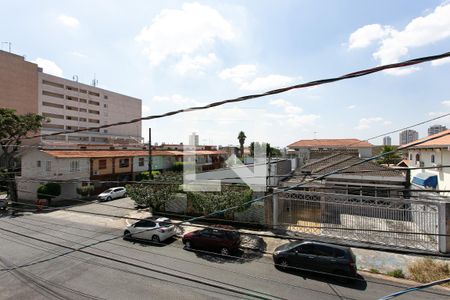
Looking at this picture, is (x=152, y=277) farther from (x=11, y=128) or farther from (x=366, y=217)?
(x=11, y=128)

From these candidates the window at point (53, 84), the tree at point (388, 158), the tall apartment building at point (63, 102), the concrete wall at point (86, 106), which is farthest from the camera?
the concrete wall at point (86, 106)

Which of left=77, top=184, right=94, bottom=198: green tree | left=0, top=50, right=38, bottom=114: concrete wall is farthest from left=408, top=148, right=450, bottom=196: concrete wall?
left=0, top=50, right=38, bottom=114: concrete wall

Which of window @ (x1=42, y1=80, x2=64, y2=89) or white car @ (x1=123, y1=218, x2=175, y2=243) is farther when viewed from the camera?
window @ (x1=42, y1=80, x2=64, y2=89)

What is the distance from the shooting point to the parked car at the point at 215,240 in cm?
1160

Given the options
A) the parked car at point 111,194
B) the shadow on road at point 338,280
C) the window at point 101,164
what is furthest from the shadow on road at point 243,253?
the window at point 101,164

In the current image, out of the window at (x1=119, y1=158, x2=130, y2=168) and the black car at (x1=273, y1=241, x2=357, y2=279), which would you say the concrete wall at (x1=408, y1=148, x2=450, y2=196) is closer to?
the black car at (x1=273, y1=241, x2=357, y2=279)

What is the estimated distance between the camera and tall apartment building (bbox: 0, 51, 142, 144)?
3934 cm

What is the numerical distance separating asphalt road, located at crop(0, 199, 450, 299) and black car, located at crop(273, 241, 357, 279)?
394 mm

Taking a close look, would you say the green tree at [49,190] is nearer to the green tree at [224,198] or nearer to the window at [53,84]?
the green tree at [224,198]

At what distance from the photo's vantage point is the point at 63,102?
4828 centimetres

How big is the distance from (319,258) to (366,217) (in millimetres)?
4726

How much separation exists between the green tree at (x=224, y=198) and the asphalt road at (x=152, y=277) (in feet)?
8.53

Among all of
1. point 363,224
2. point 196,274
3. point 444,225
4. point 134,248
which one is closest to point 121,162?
point 134,248

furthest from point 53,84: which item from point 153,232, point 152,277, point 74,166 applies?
point 152,277
